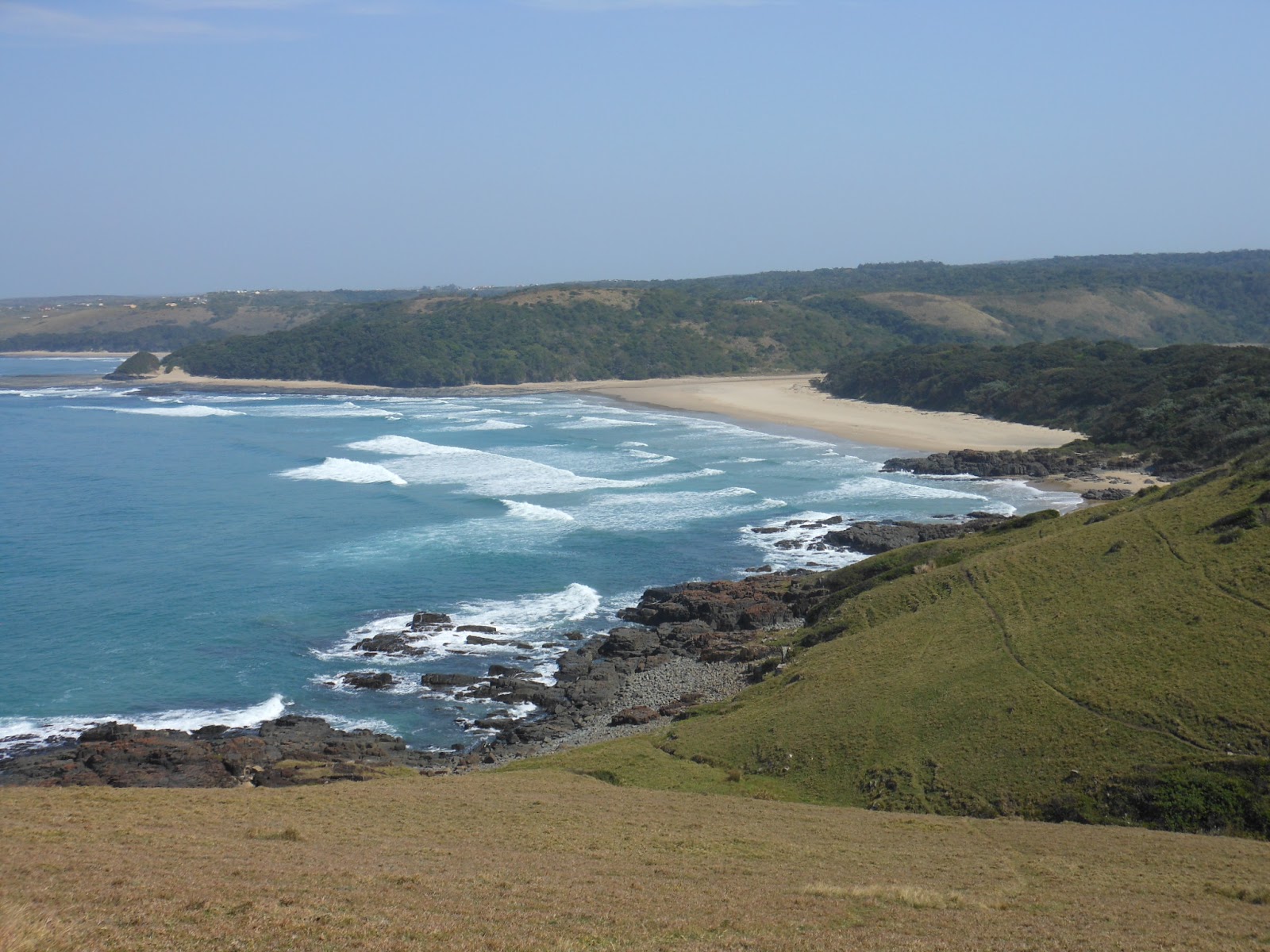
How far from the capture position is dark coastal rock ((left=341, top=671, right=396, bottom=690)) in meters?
29.8

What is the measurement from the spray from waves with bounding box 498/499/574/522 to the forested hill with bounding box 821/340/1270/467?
1303 inches

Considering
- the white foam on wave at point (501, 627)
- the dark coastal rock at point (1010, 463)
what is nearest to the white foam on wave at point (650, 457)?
the dark coastal rock at point (1010, 463)

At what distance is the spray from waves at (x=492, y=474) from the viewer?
57.7 m

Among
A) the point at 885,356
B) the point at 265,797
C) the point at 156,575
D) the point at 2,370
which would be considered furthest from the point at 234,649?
the point at 2,370

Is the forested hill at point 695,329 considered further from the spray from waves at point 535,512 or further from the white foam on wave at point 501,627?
the white foam on wave at point 501,627

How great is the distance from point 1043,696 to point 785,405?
7774cm

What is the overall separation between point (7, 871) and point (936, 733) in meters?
15.8

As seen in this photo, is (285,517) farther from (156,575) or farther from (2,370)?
(2,370)

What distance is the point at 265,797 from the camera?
62.0ft

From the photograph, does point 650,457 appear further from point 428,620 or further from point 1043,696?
point 1043,696

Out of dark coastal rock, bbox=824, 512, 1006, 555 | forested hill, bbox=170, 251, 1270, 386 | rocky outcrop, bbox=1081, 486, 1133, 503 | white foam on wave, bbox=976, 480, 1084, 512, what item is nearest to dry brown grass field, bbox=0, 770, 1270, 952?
dark coastal rock, bbox=824, 512, 1006, 555

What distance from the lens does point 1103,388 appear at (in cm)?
7588

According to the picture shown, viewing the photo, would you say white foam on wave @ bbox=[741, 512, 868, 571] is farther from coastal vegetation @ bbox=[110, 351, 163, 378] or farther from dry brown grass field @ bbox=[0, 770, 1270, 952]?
coastal vegetation @ bbox=[110, 351, 163, 378]

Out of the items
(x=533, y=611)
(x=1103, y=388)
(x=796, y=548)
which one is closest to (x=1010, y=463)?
(x=1103, y=388)
